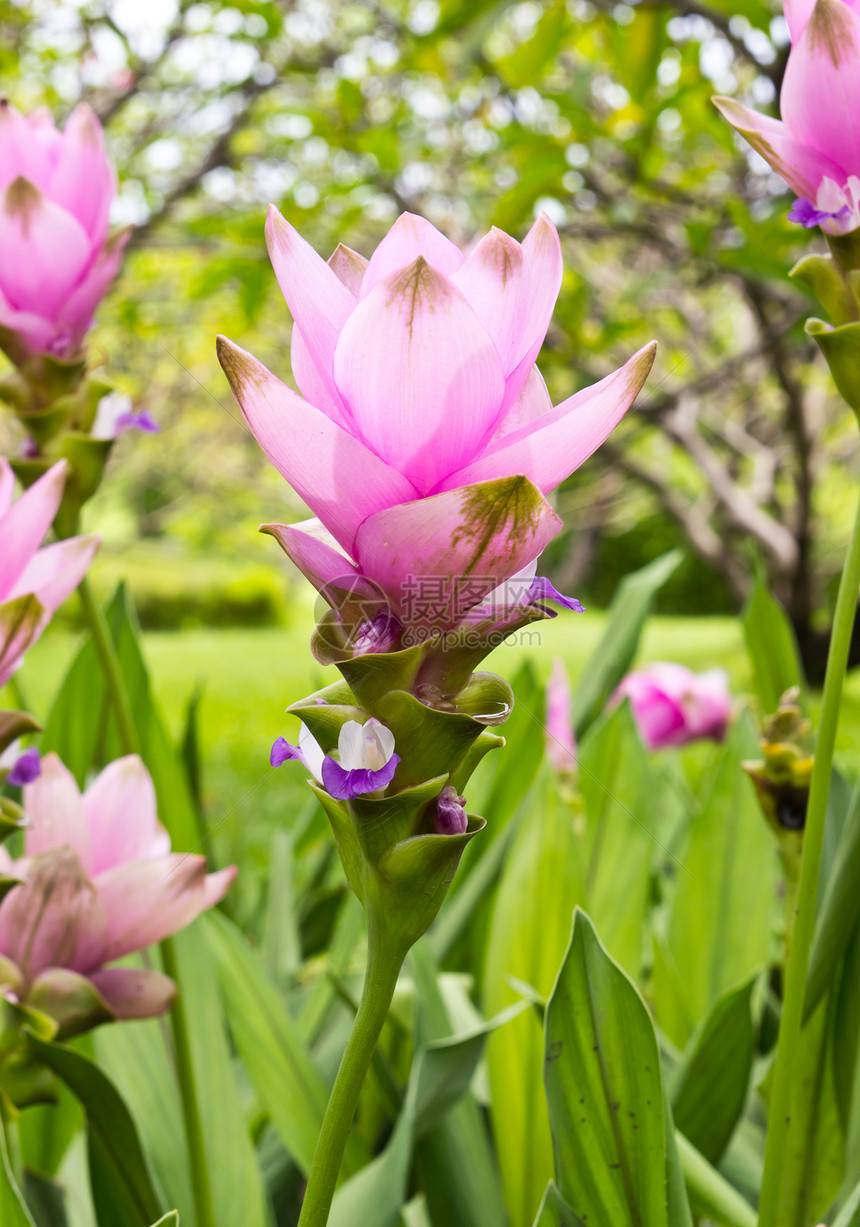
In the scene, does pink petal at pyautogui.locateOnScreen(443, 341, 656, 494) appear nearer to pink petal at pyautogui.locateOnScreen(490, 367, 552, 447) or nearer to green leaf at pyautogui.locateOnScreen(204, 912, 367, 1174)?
pink petal at pyautogui.locateOnScreen(490, 367, 552, 447)

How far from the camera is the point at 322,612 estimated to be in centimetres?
33

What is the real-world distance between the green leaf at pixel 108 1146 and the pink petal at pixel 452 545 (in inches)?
13.2

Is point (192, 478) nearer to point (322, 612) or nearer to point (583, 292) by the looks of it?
point (583, 292)

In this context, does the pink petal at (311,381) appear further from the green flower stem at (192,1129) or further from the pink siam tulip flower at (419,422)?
the green flower stem at (192,1129)

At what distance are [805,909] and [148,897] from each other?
1.17ft

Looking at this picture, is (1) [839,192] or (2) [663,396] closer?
(1) [839,192]

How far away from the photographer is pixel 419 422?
11.4 inches

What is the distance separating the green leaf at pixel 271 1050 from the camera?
0.62 metres

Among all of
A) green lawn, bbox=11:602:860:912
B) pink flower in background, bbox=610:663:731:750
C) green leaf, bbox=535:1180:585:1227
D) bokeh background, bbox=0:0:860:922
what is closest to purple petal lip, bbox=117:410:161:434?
bokeh background, bbox=0:0:860:922

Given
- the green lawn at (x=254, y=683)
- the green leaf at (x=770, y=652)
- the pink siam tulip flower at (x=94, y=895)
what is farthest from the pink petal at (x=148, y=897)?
the green lawn at (x=254, y=683)

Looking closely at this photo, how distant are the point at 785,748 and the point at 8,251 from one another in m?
0.54

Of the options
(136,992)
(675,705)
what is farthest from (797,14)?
(675,705)

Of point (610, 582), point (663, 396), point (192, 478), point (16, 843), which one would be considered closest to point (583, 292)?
point (663, 396)

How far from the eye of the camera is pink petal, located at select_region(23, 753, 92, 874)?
58 centimetres
